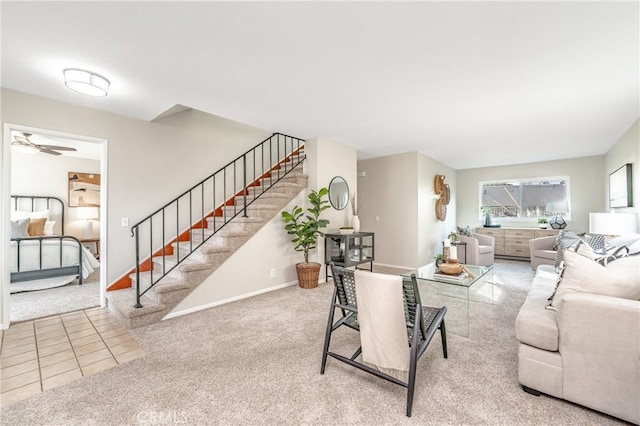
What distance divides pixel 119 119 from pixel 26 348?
2.63 meters

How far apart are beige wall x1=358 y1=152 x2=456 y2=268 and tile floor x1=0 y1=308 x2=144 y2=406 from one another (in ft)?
15.5

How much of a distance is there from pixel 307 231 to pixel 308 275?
2.20ft

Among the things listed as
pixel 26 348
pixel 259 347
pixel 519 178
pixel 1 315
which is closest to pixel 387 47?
pixel 259 347

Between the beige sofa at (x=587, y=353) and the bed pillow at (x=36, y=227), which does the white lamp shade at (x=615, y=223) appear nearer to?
the beige sofa at (x=587, y=353)

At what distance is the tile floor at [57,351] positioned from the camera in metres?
1.89

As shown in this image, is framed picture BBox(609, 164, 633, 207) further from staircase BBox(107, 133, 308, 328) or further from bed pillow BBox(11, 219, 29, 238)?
bed pillow BBox(11, 219, 29, 238)

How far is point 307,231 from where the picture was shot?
4.09 meters

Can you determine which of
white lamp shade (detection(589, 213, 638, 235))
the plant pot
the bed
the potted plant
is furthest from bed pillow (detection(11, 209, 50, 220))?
white lamp shade (detection(589, 213, 638, 235))

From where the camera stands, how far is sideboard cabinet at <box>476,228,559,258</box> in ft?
20.4

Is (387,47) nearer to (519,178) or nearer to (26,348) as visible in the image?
(26,348)

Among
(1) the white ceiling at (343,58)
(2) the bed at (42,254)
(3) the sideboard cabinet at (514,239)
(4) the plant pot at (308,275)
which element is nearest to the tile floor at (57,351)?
(2) the bed at (42,254)

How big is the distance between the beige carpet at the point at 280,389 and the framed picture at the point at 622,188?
3.14m

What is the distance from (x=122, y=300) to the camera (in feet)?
10.2

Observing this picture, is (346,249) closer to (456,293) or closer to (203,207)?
(456,293)
